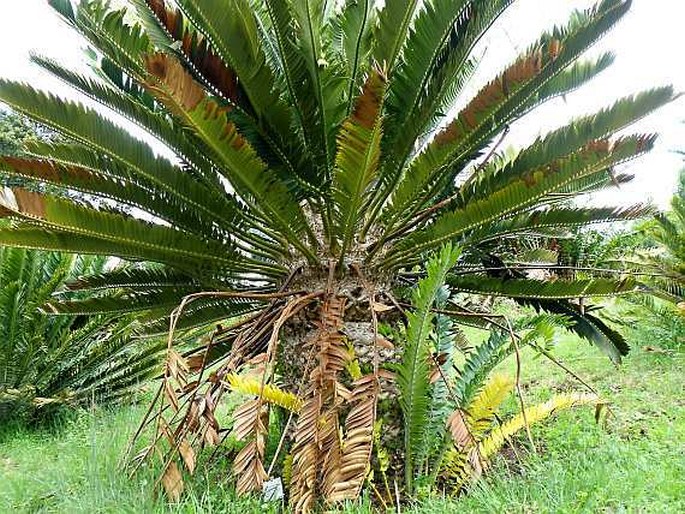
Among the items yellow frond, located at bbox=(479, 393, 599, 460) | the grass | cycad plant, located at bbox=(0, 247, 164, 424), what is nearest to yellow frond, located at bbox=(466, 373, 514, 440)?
yellow frond, located at bbox=(479, 393, 599, 460)

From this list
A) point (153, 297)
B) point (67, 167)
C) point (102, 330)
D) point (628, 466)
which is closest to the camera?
point (628, 466)

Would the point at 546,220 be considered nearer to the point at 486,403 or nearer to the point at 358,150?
the point at 486,403

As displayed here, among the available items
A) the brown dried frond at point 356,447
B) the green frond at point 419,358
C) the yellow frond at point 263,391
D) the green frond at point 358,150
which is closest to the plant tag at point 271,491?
the brown dried frond at point 356,447

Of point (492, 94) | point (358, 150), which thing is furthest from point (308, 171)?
point (492, 94)

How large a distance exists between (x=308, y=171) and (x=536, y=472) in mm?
1710

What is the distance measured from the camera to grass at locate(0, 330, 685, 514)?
232 cm

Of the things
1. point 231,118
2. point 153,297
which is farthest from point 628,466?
point 153,297

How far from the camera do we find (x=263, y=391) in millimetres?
2654

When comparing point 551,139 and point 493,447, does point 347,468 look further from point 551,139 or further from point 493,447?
point 551,139

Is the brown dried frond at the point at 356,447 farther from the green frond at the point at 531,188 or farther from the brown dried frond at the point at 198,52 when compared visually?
the brown dried frond at the point at 198,52

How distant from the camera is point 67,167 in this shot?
112 inches

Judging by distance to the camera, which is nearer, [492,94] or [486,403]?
[492,94]

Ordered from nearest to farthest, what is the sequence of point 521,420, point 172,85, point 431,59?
1. point 172,85
2. point 431,59
3. point 521,420

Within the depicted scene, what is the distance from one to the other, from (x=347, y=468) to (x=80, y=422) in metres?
3.14
